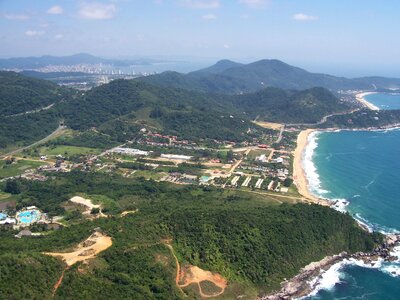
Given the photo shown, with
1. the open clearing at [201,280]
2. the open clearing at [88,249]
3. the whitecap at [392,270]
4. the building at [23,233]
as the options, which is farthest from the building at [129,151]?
the whitecap at [392,270]

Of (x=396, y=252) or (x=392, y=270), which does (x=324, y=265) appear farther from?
(x=396, y=252)

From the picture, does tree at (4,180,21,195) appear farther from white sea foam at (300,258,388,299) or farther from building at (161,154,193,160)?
white sea foam at (300,258,388,299)

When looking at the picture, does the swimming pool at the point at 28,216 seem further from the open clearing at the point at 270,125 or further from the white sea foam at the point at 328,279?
the open clearing at the point at 270,125

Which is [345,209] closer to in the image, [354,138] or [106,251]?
[106,251]

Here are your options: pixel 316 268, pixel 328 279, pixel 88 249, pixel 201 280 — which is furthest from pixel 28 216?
pixel 328 279

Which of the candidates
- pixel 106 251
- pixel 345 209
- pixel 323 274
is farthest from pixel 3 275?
pixel 345 209

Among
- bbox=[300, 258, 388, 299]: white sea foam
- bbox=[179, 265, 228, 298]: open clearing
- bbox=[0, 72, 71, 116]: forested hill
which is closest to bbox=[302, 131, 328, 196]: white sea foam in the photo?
bbox=[300, 258, 388, 299]: white sea foam
